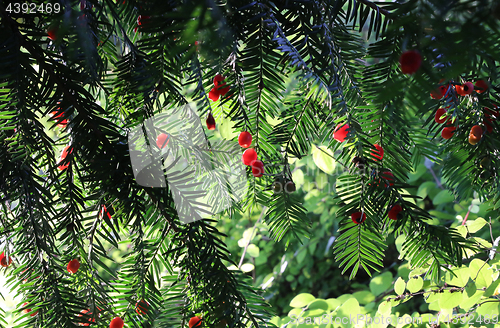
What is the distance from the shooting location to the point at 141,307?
38 cm

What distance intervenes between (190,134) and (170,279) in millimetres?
200

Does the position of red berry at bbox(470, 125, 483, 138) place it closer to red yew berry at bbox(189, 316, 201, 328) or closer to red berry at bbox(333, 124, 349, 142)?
red berry at bbox(333, 124, 349, 142)

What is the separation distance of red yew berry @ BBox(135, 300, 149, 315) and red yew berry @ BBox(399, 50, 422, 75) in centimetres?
36

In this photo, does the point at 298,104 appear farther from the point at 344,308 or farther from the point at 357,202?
the point at 344,308

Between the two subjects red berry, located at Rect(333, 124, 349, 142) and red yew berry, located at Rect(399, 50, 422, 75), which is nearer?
red yew berry, located at Rect(399, 50, 422, 75)

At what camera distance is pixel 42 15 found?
0.33 metres

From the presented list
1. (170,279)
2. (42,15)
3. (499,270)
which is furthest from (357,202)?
(499,270)

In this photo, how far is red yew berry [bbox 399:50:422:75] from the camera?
0.53ft

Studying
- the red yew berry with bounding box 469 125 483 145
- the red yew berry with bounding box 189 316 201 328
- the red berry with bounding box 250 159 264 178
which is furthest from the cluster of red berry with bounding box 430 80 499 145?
the red yew berry with bounding box 189 316 201 328

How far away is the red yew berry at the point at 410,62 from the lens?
16 cm

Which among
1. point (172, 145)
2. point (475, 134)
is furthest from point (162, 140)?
point (475, 134)

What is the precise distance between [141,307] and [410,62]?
370 mm

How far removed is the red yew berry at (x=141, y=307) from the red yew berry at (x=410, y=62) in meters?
0.36

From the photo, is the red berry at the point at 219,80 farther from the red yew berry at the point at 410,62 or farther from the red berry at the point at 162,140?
the red yew berry at the point at 410,62
